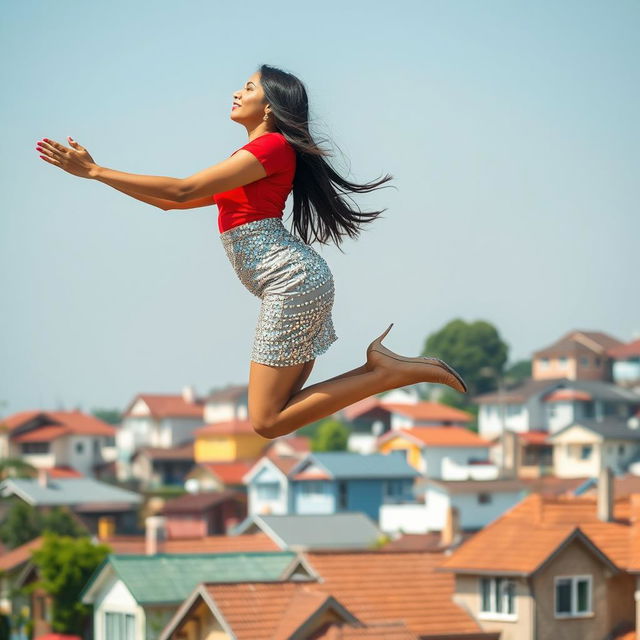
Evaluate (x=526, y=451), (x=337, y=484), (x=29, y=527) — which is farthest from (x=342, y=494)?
(x=526, y=451)

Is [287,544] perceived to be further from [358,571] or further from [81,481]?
[81,481]

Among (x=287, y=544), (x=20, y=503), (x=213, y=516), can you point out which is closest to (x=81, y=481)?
(x=213, y=516)

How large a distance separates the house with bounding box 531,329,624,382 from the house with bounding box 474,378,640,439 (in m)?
5.74

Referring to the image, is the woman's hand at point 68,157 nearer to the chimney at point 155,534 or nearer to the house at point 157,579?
the house at point 157,579

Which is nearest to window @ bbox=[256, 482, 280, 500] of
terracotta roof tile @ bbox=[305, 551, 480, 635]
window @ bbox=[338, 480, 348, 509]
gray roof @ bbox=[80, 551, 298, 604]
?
window @ bbox=[338, 480, 348, 509]

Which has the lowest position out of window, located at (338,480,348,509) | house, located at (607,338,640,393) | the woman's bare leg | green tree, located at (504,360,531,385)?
the woman's bare leg

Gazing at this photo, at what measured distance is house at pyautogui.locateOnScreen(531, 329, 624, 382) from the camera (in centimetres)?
8331

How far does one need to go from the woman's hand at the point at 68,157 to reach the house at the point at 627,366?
7880 cm

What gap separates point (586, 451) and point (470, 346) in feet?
97.5

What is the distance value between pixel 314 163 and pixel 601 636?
80.1 ft

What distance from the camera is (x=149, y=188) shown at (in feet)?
16.7

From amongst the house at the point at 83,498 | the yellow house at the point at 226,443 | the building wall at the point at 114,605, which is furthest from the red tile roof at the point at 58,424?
the building wall at the point at 114,605

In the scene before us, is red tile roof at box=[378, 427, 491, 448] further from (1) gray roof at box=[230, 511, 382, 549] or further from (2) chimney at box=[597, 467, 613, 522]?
(2) chimney at box=[597, 467, 613, 522]

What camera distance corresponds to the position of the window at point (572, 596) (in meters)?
28.9
